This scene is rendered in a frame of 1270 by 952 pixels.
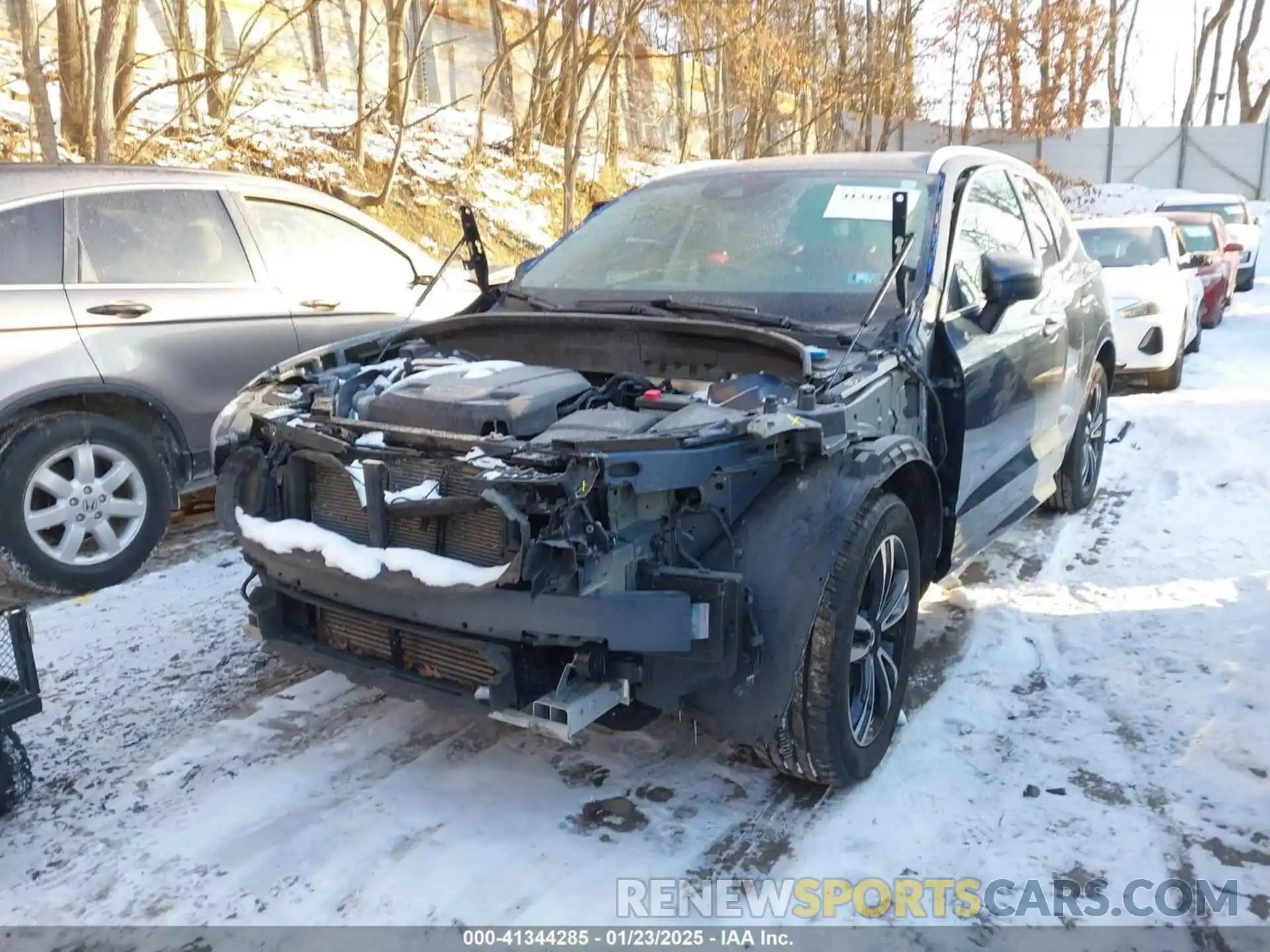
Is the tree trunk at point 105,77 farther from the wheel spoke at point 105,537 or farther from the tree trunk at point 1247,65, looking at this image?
the tree trunk at point 1247,65

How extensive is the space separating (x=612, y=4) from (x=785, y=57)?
4.27 meters

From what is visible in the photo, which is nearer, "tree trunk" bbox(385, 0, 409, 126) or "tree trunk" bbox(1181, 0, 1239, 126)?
"tree trunk" bbox(385, 0, 409, 126)

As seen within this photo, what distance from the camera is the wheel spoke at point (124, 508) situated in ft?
16.0

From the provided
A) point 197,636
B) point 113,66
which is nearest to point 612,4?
point 113,66

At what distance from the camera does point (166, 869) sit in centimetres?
284

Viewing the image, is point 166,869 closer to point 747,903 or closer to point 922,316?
point 747,903

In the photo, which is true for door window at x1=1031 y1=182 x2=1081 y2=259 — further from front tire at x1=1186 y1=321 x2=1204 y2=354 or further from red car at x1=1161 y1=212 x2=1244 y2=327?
red car at x1=1161 y1=212 x2=1244 y2=327

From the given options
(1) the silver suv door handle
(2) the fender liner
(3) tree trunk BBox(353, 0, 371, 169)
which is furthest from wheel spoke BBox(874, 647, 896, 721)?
(3) tree trunk BBox(353, 0, 371, 169)

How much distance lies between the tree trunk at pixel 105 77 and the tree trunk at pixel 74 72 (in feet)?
1.85

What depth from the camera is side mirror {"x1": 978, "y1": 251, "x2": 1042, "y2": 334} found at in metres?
3.83

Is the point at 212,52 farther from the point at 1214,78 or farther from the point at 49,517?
the point at 1214,78

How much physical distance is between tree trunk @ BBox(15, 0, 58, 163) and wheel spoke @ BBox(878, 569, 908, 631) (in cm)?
717

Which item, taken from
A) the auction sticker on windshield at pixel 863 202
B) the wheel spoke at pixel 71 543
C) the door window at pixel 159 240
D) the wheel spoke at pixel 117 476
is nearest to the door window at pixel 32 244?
the door window at pixel 159 240

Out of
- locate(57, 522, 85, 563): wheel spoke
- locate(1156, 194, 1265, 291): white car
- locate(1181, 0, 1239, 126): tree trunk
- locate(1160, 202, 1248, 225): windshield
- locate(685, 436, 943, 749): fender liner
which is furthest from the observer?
locate(1181, 0, 1239, 126): tree trunk
